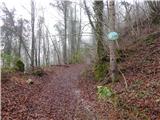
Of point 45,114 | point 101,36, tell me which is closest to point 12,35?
point 101,36

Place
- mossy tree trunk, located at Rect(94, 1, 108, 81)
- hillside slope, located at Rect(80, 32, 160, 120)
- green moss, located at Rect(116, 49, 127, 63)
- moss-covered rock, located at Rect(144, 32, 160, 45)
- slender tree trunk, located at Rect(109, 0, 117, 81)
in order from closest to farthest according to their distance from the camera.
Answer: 1. hillside slope, located at Rect(80, 32, 160, 120)
2. slender tree trunk, located at Rect(109, 0, 117, 81)
3. mossy tree trunk, located at Rect(94, 1, 108, 81)
4. green moss, located at Rect(116, 49, 127, 63)
5. moss-covered rock, located at Rect(144, 32, 160, 45)

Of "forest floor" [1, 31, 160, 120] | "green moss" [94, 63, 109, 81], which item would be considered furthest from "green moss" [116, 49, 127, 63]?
"green moss" [94, 63, 109, 81]

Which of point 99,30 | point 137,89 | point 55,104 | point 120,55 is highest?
point 99,30

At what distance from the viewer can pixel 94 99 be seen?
1091 centimetres

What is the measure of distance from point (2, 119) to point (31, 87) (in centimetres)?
605

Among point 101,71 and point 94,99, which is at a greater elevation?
point 101,71

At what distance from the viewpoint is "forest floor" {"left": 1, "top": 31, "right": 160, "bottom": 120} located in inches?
335

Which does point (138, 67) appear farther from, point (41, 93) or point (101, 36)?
point (41, 93)

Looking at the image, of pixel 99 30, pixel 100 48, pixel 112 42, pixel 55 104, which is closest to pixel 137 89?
pixel 112 42

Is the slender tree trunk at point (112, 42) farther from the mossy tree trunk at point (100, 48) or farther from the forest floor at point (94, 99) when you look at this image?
the mossy tree trunk at point (100, 48)

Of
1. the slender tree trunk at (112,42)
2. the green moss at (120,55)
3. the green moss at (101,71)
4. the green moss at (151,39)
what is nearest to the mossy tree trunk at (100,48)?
the green moss at (101,71)

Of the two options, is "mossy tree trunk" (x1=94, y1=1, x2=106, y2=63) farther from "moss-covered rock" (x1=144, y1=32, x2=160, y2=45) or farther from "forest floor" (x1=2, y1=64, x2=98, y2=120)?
"moss-covered rock" (x1=144, y1=32, x2=160, y2=45)

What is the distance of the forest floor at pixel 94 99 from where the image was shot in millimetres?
8509

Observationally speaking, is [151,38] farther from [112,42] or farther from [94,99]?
[94,99]
